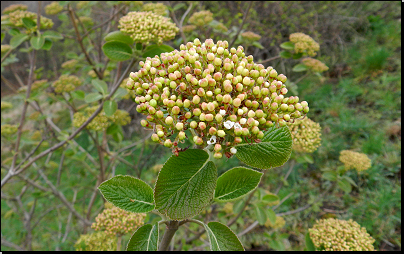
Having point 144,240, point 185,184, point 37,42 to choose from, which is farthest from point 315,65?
point 37,42

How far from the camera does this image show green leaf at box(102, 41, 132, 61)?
137 centimetres

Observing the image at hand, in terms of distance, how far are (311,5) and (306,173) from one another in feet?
13.2

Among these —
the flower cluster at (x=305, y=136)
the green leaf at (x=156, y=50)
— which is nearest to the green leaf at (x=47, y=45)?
the green leaf at (x=156, y=50)

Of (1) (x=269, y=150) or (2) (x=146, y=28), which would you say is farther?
(2) (x=146, y=28)

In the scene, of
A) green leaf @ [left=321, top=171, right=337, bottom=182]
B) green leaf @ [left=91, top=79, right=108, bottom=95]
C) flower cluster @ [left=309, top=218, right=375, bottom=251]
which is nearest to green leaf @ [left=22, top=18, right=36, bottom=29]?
green leaf @ [left=91, top=79, right=108, bottom=95]

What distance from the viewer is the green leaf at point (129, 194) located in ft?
2.80

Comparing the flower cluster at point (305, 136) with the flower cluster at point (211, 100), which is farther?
the flower cluster at point (305, 136)

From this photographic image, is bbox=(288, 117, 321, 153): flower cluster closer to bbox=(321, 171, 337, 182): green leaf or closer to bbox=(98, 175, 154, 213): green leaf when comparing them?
bbox=(321, 171, 337, 182): green leaf

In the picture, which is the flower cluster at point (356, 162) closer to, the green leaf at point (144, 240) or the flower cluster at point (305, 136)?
the flower cluster at point (305, 136)

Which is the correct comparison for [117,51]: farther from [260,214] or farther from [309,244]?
[309,244]

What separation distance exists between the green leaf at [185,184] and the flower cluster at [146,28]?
92cm

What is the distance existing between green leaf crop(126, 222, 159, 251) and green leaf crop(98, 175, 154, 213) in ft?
0.26

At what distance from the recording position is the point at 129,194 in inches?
34.8

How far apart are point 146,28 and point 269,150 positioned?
1.06 metres
